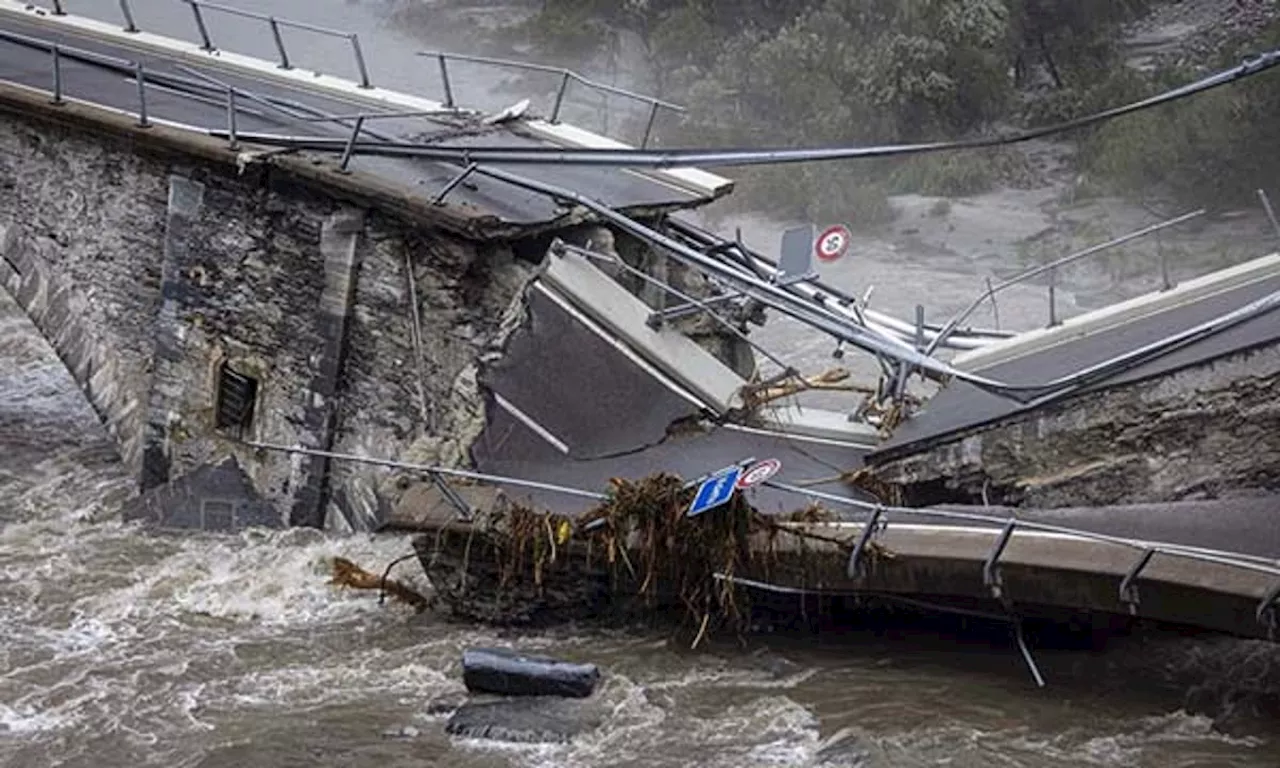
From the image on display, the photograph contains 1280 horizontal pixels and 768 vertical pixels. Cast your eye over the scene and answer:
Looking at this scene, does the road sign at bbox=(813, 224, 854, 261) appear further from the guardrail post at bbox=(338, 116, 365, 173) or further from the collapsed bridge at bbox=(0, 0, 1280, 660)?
the guardrail post at bbox=(338, 116, 365, 173)

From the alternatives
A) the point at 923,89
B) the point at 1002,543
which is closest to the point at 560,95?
the point at 1002,543

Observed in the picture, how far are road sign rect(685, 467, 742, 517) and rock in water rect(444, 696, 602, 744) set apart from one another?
1217mm

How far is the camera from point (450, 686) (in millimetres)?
10070

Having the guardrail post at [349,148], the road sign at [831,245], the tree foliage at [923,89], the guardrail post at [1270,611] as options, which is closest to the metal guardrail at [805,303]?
the guardrail post at [349,148]

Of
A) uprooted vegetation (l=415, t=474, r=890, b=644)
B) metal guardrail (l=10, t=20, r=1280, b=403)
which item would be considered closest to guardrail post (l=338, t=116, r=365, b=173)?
metal guardrail (l=10, t=20, r=1280, b=403)

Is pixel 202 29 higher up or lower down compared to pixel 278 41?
higher up

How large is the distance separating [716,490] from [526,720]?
5.11 ft

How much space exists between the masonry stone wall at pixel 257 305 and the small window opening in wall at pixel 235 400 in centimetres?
7

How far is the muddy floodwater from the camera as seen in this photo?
8953 millimetres

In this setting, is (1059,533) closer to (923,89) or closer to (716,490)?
(716,490)

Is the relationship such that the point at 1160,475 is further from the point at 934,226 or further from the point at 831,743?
the point at 934,226

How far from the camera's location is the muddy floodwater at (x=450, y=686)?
29.4ft

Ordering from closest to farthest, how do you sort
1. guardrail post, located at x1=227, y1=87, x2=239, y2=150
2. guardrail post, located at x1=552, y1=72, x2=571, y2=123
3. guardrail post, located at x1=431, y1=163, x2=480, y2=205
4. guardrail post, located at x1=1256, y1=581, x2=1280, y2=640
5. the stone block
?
guardrail post, located at x1=1256, y1=581, x2=1280, y2=640
guardrail post, located at x1=431, y1=163, x2=480, y2=205
guardrail post, located at x1=227, y1=87, x2=239, y2=150
the stone block
guardrail post, located at x1=552, y1=72, x2=571, y2=123

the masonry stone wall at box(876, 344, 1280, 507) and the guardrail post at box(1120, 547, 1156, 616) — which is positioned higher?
the masonry stone wall at box(876, 344, 1280, 507)
